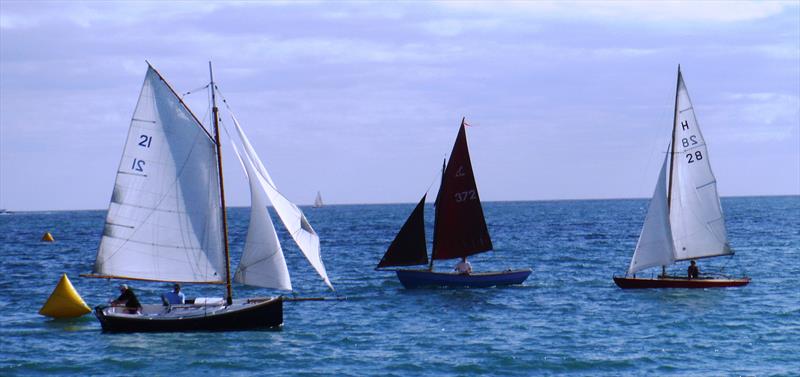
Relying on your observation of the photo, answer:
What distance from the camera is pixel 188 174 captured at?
37688 millimetres

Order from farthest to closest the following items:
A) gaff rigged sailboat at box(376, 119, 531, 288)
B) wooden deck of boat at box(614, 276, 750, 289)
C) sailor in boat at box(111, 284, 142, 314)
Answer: gaff rigged sailboat at box(376, 119, 531, 288), wooden deck of boat at box(614, 276, 750, 289), sailor in boat at box(111, 284, 142, 314)

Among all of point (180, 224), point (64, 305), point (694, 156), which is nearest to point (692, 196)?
point (694, 156)

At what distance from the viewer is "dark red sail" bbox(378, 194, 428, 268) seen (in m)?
55.8

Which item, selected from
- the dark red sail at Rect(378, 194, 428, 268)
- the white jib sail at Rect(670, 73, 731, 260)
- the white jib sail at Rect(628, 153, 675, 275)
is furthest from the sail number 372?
the white jib sail at Rect(670, 73, 731, 260)

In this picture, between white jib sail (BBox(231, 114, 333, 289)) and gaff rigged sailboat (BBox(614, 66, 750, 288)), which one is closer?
white jib sail (BBox(231, 114, 333, 289))

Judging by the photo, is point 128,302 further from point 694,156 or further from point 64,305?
point 694,156

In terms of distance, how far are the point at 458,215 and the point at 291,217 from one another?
71.5 ft

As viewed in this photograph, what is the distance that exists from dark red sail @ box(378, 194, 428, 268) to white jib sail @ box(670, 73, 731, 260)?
538 inches

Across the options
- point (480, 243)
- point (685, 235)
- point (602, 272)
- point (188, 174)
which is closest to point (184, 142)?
point (188, 174)

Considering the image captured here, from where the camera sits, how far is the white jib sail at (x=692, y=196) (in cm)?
5153

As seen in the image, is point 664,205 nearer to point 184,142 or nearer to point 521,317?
point 521,317

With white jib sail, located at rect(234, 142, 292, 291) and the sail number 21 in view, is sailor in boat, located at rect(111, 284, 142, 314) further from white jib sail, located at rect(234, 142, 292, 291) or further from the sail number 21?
the sail number 21

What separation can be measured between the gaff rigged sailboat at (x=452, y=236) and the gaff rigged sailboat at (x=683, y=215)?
7.96 m

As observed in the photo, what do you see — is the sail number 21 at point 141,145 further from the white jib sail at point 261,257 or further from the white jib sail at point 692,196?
the white jib sail at point 692,196
